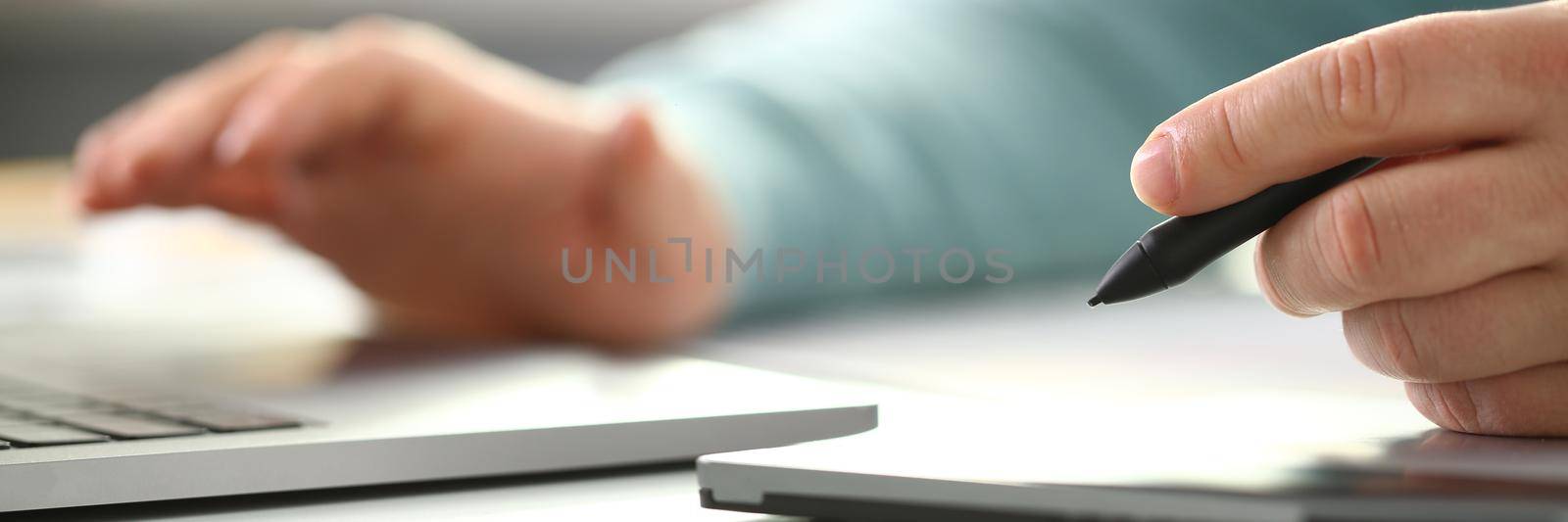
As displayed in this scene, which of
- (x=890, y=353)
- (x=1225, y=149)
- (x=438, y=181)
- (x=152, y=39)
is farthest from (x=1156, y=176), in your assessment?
(x=152, y=39)

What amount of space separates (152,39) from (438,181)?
39.9 inches

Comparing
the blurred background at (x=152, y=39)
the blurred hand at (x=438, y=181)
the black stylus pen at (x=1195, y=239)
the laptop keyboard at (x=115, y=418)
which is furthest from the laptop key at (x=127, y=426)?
the blurred background at (x=152, y=39)

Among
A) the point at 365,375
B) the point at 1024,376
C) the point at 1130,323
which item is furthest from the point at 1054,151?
the point at 365,375

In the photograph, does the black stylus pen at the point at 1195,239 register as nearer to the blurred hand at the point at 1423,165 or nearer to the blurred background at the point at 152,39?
the blurred hand at the point at 1423,165

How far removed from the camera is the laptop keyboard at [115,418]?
229 mm

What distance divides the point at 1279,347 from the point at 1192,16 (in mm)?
128

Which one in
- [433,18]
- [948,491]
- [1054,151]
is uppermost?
[433,18]

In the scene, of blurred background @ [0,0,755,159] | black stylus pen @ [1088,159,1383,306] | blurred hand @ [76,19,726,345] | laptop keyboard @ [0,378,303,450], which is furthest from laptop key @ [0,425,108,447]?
blurred background @ [0,0,755,159]

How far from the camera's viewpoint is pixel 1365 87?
0.21 m

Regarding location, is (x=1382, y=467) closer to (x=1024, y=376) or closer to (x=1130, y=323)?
(x=1024, y=376)

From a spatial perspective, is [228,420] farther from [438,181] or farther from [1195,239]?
[438,181]

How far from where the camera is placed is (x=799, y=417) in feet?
0.88

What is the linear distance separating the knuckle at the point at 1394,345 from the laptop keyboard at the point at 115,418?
0.61 feet

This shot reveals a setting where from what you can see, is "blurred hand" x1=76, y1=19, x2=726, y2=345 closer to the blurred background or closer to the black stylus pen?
the black stylus pen
